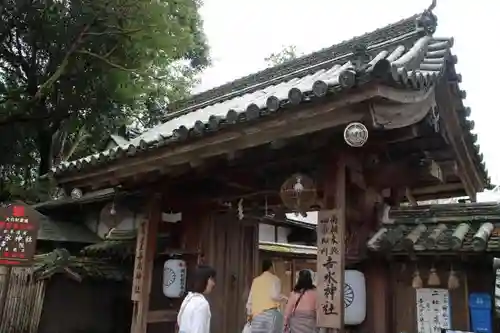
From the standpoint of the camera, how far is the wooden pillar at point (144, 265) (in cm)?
754

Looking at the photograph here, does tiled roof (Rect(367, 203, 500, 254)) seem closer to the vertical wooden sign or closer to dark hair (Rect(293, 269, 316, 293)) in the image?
dark hair (Rect(293, 269, 316, 293))

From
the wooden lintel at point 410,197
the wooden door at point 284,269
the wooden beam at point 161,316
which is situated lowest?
the wooden beam at point 161,316

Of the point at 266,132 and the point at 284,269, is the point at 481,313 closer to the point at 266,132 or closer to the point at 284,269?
the point at 266,132

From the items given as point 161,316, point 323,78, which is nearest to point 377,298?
point 323,78

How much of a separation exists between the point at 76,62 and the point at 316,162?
1091 cm

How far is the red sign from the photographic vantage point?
759cm

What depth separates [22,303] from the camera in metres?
9.36

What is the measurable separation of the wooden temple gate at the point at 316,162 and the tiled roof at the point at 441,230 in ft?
0.95

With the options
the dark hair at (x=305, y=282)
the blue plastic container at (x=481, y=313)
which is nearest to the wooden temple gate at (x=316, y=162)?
the dark hair at (x=305, y=282)

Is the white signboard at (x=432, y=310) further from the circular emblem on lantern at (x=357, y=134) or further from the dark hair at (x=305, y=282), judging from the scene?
the circular emblem on lantern at (x=357, y=134)

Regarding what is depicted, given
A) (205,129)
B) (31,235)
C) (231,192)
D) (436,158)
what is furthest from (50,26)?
(436,158)

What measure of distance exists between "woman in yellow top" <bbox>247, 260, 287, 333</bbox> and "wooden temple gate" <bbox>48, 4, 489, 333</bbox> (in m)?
1.16

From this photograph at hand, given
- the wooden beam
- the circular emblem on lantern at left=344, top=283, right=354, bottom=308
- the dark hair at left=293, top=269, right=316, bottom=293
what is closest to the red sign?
the wooden beam

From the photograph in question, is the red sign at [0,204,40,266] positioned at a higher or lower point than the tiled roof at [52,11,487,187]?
lower
